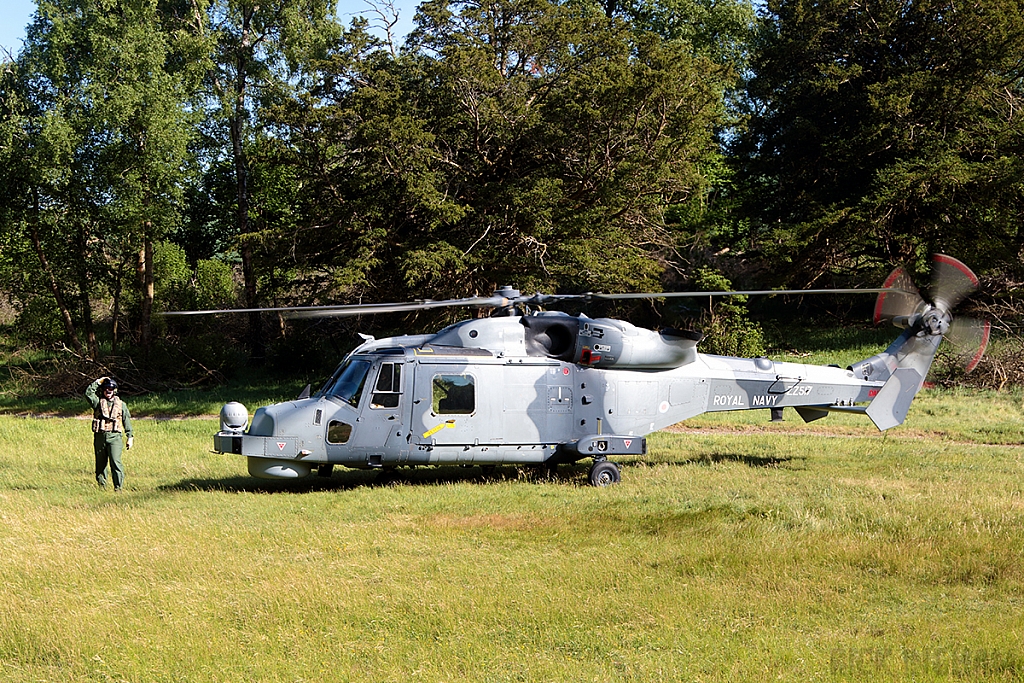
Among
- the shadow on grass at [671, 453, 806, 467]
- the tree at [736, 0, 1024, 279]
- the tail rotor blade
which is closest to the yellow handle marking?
the shadow on grass at [671, 453, 806, 467]

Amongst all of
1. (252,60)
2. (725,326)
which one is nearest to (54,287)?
(252,60)

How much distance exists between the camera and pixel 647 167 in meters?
25.2

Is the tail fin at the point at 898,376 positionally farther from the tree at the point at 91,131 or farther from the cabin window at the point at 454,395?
the tree at the point at 91,131

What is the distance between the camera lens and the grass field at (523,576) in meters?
6.84

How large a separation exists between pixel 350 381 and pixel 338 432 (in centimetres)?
80

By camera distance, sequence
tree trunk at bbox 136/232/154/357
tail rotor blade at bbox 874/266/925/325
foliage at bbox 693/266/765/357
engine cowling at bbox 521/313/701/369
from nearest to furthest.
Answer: engine cowling at bbox 521/313/701/369
tail rotor blade at bbox 874/266/925/325
foliage at bbox 693/266/765/357
tree trunk at bbox 136/232/154/357

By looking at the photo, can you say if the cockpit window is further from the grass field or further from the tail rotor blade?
the tail rotor blade

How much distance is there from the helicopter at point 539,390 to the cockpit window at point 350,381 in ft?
0.06

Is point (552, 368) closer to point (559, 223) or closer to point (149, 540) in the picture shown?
point (149, 540)

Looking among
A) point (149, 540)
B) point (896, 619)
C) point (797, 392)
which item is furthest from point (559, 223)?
point (896, 619)

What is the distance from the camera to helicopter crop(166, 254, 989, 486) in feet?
43.3

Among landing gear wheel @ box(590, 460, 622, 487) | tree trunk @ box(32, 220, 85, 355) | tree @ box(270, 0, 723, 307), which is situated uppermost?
tree @ box(270, 0, 723, 307)

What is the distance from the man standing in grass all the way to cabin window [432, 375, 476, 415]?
4.64 metres

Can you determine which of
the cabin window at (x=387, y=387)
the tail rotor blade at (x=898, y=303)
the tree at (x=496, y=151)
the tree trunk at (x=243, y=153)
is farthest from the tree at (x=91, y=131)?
the tail rotor blade at (x=898, y=303)
